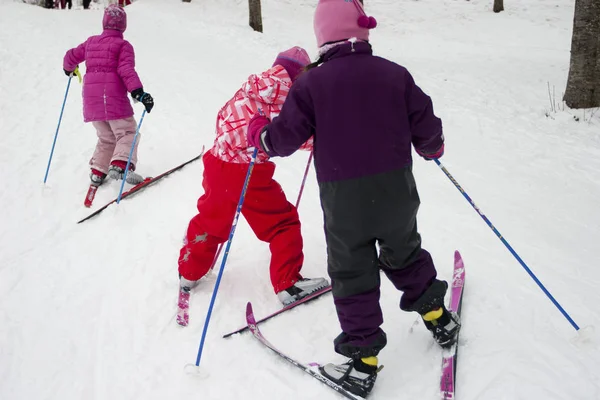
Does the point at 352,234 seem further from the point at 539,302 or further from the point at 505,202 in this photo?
the point at 505,202

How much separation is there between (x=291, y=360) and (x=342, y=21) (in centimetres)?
174

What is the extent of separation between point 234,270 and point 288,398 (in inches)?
52.4

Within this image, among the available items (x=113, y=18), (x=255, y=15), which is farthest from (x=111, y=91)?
(x=255, y=15)

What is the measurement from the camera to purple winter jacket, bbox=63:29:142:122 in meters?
4.59

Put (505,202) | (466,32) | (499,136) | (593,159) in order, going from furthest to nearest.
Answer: (466,32), (499,136), (593,159), (505,202)

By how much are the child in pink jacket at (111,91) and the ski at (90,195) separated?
0.07 m

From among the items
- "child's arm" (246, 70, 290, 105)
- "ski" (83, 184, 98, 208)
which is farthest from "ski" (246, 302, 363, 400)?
"ski" (83, 184, 98, 208)

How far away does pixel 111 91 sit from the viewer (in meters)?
4.68

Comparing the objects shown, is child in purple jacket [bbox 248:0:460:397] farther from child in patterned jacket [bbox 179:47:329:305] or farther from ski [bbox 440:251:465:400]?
child in patterned jacket [bbox 179:47:329:305]

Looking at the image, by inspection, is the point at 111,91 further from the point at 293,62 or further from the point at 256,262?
the point at 293,62

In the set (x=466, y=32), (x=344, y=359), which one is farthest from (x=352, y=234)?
(x=466, y=32)

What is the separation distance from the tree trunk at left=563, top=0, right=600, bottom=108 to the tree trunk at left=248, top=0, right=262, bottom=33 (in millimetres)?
8969

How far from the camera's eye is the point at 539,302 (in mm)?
2727

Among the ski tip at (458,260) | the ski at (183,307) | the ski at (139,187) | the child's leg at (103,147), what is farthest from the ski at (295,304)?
the child's leg at (103,147)
